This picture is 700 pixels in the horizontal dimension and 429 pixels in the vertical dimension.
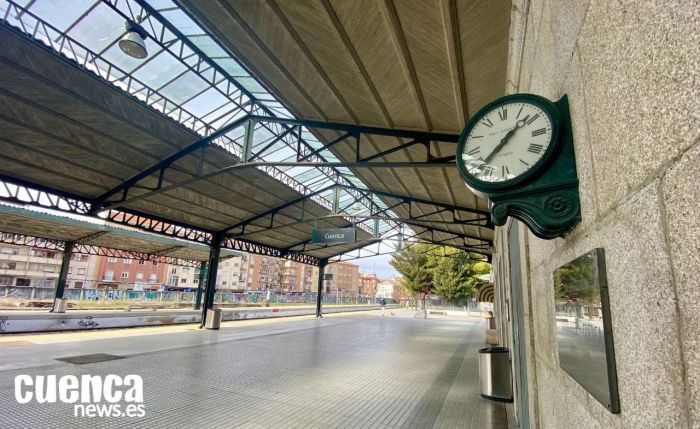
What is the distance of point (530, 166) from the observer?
4.84 ft

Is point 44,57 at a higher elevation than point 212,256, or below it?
higher

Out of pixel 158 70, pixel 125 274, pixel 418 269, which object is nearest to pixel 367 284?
pixel 125 274

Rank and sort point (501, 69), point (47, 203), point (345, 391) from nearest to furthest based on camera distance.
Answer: point (501, 69) < point (345, 391) < point (47, 203)

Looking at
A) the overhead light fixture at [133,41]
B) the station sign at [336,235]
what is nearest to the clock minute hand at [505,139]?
the overhead light fixture at [133,41]

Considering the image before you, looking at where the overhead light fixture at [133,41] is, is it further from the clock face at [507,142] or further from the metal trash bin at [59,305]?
the metal trash bin at [59,305]

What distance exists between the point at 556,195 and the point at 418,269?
3037 cm

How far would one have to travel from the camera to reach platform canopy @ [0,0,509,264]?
491cm

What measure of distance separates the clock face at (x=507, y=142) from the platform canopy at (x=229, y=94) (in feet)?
9.37

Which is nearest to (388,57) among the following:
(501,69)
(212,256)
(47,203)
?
(501,69)

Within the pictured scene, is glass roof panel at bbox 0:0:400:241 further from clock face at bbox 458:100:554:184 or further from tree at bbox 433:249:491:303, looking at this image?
tree at bbox 433:249:491:303

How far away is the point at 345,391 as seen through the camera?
635cm

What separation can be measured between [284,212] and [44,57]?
420 inches

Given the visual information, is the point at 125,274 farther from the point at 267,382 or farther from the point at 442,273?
the point at 267,382

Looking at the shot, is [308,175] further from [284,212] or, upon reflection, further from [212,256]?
[212,256]
